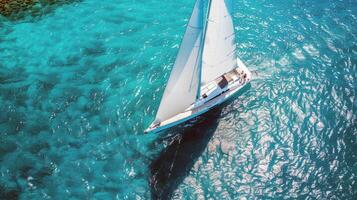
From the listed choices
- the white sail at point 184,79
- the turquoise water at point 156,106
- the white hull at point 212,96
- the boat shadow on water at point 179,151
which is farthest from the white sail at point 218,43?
the turquoise water at point 156,106

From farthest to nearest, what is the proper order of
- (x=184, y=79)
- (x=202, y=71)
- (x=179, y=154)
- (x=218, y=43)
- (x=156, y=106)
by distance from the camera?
(x=156, y=106) < (x=202, y=71) < (x=179, y=154) < (x=218, y=43) < (x=184, y=79)

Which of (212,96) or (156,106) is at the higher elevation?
(212,96)

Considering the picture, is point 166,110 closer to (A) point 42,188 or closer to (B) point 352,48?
(A) point 42,188

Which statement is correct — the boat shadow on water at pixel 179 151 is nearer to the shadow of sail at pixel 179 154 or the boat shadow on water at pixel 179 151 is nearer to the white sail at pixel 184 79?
the shadow of sail at pixel 179 154

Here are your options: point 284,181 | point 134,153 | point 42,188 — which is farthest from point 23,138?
point 284,181

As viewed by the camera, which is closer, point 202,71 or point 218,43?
point 218,43

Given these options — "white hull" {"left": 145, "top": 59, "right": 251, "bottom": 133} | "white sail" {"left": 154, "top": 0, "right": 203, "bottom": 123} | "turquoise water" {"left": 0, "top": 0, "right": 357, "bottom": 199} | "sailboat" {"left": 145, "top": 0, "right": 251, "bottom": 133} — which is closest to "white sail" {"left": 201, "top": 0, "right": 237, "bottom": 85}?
"sailboat" {"left": 145, "top": 0, "right": 251, "bottom": 133}

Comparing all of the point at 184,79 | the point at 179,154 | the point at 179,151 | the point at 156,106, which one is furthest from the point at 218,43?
the point at 179,154

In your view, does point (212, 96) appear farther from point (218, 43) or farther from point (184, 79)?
point (218, 43)
